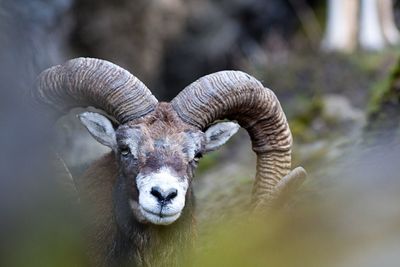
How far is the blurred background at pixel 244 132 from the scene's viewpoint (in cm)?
807

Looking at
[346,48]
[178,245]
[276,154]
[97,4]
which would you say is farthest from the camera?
[97,4]

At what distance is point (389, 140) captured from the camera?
13047 millimetres

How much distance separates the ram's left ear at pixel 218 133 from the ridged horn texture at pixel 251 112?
10 centimetres

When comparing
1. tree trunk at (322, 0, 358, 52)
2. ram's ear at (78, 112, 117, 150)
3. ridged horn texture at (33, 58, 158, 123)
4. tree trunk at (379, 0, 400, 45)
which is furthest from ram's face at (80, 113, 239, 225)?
tree trunk at (379, 0, 400, 45)

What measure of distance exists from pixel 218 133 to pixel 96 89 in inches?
53.8

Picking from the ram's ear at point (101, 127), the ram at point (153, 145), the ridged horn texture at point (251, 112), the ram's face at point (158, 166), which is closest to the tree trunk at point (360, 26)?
the ridged horn texture at point (251, 112)

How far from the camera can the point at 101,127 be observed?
1083 cm

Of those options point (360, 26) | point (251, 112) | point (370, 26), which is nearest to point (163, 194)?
point (251, 112)

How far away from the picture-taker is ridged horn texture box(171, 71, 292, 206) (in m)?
10.7

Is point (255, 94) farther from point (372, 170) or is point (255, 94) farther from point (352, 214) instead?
point (352, 214)

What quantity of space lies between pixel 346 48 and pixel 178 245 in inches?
631

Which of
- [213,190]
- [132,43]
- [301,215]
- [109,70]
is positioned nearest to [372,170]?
[301,215]

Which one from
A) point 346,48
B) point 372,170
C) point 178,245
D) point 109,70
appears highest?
point 346,48

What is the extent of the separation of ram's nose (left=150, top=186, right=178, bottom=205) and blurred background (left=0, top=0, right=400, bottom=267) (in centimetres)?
61
